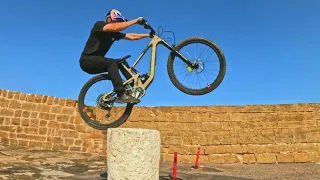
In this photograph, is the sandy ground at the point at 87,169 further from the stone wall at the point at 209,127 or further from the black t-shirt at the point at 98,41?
the black t-shirt at the point at 98,41

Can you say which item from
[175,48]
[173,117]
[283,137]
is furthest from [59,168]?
[283,137]

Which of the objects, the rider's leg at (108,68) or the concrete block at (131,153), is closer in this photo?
the rider's leg at (108,68)

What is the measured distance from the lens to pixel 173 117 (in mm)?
14648

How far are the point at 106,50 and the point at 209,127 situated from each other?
31.3ft

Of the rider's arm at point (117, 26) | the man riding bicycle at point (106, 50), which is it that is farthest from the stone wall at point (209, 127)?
the rider's arm at point (117, 26)

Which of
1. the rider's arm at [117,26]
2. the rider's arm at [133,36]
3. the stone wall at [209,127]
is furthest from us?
the stone wall at [209,127]

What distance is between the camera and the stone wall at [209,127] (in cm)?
1444

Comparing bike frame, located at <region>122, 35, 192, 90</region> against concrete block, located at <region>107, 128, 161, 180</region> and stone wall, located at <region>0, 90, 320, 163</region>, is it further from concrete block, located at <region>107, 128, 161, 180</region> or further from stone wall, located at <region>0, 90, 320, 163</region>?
stone wall, located at <region>0, 90, 320, 163</region>

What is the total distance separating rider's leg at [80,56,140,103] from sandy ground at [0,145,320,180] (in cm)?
480

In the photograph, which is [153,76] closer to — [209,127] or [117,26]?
[117,26]

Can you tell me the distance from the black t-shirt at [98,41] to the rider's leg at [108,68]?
103mm

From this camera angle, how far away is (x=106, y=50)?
223 inches

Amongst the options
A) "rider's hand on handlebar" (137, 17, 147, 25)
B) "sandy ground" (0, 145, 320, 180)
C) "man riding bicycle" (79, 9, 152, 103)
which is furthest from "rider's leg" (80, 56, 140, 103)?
"sandy ground" (0, 145, 320, 180)

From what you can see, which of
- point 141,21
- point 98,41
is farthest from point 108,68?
point 141,21
